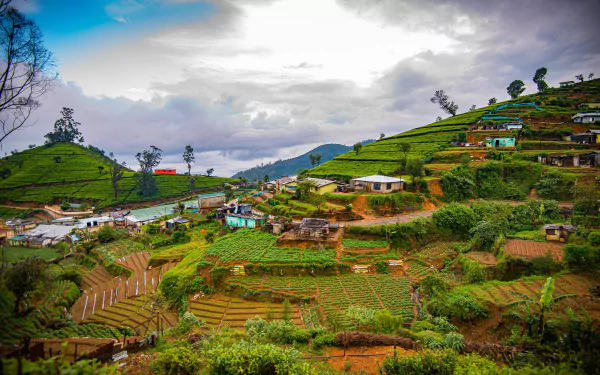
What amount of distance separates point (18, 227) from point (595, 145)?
85587 millimetres

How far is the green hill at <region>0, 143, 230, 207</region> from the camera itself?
6041 cm

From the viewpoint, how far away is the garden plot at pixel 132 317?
20219mm

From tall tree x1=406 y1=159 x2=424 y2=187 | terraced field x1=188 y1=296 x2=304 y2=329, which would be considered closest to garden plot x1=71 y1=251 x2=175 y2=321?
terraced field x1=188 y1=296 x2=304 y2=329

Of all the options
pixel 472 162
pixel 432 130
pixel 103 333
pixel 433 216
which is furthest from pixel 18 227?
pixel 432 130

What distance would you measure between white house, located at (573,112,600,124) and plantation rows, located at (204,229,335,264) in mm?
53015

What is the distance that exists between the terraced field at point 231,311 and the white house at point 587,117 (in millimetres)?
59083

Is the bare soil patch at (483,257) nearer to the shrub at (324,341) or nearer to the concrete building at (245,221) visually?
the shrub at (324,341)

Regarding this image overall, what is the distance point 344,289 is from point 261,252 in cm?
870

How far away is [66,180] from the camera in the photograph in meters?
67.4

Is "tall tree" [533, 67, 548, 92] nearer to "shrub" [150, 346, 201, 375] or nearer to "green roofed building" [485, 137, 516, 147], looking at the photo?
"green roofed building" [485, 137, 516, 147]

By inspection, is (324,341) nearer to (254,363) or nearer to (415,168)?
(254,363)

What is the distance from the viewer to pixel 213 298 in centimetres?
2273

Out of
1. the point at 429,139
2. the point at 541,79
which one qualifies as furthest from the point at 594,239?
the point at 541,79

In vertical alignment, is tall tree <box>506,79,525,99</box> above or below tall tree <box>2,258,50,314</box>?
above
